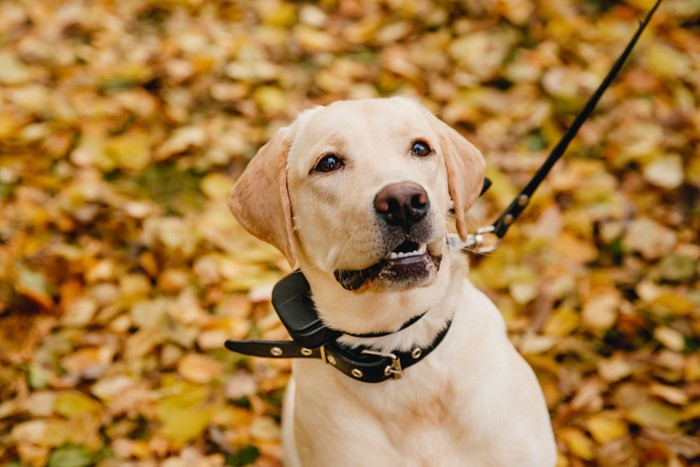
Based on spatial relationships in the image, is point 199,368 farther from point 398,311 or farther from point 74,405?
point 398,311

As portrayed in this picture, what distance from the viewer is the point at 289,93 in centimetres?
528

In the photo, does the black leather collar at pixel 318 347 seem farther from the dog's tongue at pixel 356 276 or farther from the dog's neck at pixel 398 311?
the dog's tongue at pixel 356 276

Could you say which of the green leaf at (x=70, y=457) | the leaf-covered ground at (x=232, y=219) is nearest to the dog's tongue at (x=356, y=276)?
the leaf-covered ground at (x=232, y=219)

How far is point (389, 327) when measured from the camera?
2.43 meters

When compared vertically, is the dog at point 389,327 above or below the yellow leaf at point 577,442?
above

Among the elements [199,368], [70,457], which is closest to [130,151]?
[199,368]

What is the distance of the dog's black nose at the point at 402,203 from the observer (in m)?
2.11

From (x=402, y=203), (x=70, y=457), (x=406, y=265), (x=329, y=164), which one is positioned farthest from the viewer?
(x=70, y=457)

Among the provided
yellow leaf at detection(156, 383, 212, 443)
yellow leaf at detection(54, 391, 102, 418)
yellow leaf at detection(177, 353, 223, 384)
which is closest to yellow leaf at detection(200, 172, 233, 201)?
yellow leaf at detection(177, 353, 223, 384)

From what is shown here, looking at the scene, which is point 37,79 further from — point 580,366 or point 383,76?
point 580,366

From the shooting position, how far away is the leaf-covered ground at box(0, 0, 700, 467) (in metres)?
3.35

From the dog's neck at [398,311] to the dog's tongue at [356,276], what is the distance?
10 cm

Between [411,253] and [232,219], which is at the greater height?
[411,253]

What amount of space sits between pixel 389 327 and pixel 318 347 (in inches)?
10.9
